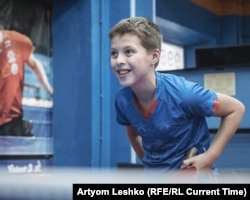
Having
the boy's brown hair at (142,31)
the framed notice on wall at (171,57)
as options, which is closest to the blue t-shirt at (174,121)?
the boy's brown hair at (142,31)

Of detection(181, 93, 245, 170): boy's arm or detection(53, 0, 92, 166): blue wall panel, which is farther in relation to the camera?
detection(53, 0, 92, 166): blue wall panel

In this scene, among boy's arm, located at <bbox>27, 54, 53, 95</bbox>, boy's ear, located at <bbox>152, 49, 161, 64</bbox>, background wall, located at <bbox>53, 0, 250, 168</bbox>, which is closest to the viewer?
boy's ear, located at <bbox>152, 49, 161, 64</bbox>

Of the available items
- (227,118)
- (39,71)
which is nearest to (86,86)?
(39,71)

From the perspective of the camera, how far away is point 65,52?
3.91 m

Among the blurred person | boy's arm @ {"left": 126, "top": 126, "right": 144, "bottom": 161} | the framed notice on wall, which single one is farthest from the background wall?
boy's arm @ {"left": 126, "top": 126, "right": 144, "bottom": 161}

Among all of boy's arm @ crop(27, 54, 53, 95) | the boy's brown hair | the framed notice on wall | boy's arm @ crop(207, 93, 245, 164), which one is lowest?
boy's arm @ crop(207, 93, 245, 164)

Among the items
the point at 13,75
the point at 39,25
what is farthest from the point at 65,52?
the point at 13,75

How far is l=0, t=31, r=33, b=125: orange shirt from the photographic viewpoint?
343 cm

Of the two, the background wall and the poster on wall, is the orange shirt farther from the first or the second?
the background wall

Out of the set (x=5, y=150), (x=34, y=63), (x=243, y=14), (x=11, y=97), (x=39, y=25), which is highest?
(x=243, y=14)

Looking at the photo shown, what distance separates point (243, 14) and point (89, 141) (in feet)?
13.0

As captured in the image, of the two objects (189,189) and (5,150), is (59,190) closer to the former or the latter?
(189,189)

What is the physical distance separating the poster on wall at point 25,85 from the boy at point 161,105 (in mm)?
1898

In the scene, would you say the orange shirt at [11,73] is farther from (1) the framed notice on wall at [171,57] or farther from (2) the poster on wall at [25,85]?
(1) the framed notice on wall at [171,57]
